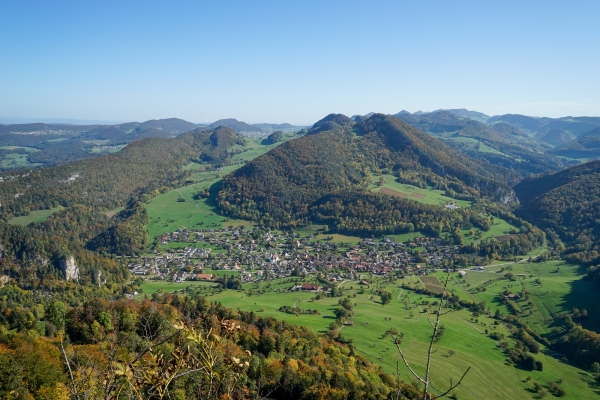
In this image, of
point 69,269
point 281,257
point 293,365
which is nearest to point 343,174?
point 281,257

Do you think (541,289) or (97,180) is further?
(97,180)

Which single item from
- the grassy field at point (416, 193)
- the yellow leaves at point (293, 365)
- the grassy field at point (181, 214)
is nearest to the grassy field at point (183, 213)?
the grassy field at point (181, 214)

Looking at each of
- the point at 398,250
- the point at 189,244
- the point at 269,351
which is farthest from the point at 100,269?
the point at 398,250

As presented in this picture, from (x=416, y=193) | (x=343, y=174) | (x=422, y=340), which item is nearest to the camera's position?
(x=422, y=340)

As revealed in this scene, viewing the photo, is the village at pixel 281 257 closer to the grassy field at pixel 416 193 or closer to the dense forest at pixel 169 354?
the grassy field at pixel 416 193

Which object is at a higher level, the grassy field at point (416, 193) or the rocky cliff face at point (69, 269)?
the grassy field at point (416, 193)

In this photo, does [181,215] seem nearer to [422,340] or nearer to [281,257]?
[281,257]
